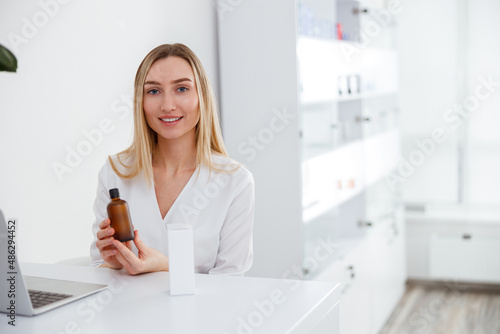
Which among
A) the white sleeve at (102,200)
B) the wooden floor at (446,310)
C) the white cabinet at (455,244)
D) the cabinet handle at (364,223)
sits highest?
the white sleeve at (102,200)

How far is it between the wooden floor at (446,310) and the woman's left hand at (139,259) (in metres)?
2.55

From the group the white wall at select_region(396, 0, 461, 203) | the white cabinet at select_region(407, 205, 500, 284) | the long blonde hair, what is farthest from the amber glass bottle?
the white wall at select_region(396, 0, 461, 203)

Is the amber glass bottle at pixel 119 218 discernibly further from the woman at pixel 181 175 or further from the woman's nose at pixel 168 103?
the woman's nose at pixel 168 103

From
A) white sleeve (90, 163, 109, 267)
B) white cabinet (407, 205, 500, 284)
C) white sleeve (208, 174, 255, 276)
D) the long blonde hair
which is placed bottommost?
white cabinet (407, 205, 500, 284)

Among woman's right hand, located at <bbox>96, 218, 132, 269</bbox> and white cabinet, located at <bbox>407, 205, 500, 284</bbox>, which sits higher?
woman's right hand, located at <bbox>96, 218, 132, 269</bbox>

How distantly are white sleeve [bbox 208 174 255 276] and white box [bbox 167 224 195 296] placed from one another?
52 centimetres

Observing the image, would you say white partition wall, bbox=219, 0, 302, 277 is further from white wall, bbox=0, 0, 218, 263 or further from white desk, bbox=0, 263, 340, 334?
white desk, bbox=0, 263, 340, 334

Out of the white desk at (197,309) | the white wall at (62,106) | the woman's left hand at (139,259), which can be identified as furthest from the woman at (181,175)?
the white desk at (197,309)

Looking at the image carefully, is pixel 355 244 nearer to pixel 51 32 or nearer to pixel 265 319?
pixel 51 32

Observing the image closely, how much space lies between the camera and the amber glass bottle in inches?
53.8

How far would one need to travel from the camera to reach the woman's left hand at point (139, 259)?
1.38 m

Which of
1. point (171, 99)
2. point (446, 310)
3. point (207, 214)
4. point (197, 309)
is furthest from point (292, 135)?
point (446, 310)

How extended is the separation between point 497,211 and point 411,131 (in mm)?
856

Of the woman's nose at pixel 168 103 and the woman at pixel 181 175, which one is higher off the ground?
the woman's nose at pixel 168 103
